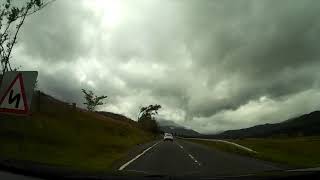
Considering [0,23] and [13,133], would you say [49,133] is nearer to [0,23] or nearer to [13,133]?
[13,133]

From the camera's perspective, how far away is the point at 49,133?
125 feet

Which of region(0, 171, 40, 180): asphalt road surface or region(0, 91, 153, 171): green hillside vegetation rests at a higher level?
region(0, 91, 153, 171): green hillside vegetation

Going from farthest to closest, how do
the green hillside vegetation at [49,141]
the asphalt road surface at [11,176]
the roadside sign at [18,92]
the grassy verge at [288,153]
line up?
the grassy verge at [288,153], the green hillside vegetation at [49,141], the roadside sign at [18,92], the asphalt road surface at [11,176]

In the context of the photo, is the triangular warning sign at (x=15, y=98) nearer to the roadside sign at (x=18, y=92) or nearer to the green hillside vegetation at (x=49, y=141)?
the roadside sign at (x=18, y=92)

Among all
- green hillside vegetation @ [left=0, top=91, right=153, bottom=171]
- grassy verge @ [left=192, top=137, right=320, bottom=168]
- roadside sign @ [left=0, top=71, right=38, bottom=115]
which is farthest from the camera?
grassy verge @ [left=192, top=137, right=320, bottom=168]

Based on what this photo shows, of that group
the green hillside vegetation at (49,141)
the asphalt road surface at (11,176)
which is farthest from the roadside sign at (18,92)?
the green hillside vegetation at (49,141)

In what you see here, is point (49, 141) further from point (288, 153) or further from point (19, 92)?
point (19, 92)

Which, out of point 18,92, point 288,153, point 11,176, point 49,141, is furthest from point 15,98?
point 288,153

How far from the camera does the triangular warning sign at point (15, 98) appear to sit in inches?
414

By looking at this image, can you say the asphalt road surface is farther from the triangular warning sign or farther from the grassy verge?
the grassy verge

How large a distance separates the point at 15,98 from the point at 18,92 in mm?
159

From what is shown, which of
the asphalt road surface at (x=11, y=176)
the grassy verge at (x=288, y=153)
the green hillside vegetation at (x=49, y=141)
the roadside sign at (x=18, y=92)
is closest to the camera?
the asphalt road surface at (x=11, y=176)

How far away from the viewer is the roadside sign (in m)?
10.5

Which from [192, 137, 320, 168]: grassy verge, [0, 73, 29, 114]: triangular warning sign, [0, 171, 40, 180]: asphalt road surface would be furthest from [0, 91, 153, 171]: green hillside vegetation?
[0, 171, 40, 180]: asphalt road surface
